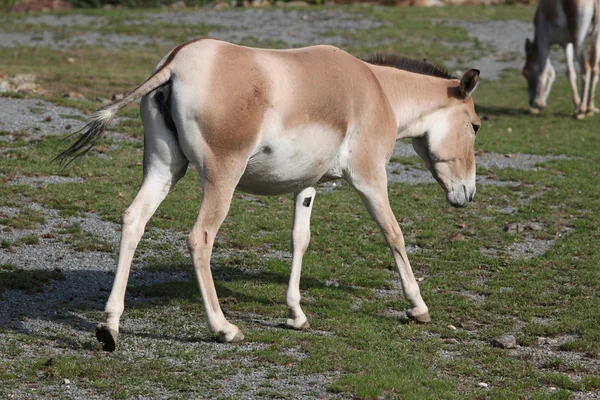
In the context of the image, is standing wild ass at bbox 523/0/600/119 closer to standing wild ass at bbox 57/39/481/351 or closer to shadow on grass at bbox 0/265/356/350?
standing wild ass at bbox 57/39/481/351

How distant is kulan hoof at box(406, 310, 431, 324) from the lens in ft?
27.7

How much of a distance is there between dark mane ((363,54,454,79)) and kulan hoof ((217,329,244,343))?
307cm

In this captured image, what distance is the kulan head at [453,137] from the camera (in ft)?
29.7

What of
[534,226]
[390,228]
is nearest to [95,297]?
[390,228]

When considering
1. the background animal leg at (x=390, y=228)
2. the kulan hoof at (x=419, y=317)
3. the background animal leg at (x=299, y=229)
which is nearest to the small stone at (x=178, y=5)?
the background animal leg at (x=299, y=229)

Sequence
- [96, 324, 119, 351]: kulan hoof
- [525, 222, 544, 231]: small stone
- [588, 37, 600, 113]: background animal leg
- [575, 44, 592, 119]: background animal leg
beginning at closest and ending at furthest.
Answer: [96, 324, 119, 351]: kulan hoof, [525, 222, 544, 231]: small stone, [575, 44, 592, 119]: background animal leg, [588, 37, 600, 113]: background animal leg

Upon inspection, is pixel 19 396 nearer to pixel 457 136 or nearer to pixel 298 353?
pixel 298 353

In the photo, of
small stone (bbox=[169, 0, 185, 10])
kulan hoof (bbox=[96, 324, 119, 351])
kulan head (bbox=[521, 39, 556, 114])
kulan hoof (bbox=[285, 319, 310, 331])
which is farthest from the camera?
small stone (bbox=[169, 0, 185, 10])

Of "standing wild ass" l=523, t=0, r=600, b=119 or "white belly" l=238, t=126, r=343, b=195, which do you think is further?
"standing wild ass" l=523, t=0, r=600, b=119

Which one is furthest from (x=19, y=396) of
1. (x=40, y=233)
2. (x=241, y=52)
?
(x=40, y=233)

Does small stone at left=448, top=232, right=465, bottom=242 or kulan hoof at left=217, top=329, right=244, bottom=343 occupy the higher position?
kulan hoof at left=217, top=329, right=244, bottom=343

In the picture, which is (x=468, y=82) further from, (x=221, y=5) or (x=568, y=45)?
(x=221, y=5)

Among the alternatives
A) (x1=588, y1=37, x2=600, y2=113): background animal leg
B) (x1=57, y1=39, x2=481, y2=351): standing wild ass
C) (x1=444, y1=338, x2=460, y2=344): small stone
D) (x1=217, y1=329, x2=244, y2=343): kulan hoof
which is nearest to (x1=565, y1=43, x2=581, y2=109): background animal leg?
(x1=588, y1=37, x2=600, y2=113): background animal leg

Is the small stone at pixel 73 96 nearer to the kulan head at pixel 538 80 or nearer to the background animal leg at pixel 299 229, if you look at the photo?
the kulan head at pixel 538 80
